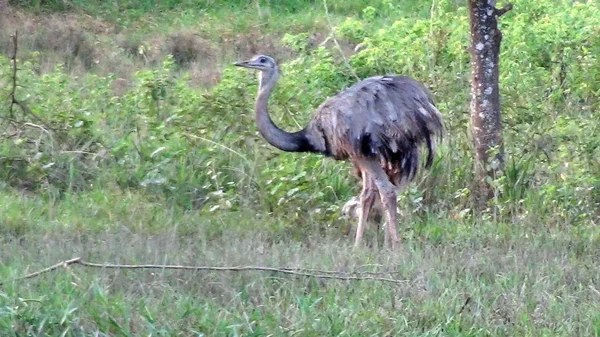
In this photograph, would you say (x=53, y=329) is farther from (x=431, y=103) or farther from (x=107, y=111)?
(x=107, y=111)

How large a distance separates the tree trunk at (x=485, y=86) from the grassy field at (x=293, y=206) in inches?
6.0

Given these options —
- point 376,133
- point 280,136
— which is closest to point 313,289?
point 376,133

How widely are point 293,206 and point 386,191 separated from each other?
0.80 m

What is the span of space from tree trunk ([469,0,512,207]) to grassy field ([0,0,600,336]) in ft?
0.50

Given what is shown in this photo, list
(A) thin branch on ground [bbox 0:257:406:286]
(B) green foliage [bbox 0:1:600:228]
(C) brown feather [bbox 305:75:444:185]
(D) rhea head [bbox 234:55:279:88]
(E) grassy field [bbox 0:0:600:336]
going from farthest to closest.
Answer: (B) green foliage [bbox 0:1:600:228] < (D) rhea head [bbox 234:55:279:88] < (C) brown feather [bbox 305:75:444:185] < (A) thin branch on ground [bbox 0:257:406:286] < (E) grassy field [bbox 0:0:600:336]

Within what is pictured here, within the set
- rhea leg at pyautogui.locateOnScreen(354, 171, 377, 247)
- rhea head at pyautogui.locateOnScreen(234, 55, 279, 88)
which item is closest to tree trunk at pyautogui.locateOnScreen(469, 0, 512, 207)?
rhea leg at pyautogui.locateOnScreen(354, 171, 377, 247)

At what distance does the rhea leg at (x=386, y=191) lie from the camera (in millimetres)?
7660

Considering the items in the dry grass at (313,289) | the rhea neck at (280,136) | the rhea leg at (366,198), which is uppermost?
the rhea neck at (280,136)

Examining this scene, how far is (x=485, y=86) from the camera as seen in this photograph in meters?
8.47

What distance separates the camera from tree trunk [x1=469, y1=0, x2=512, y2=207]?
8.40m

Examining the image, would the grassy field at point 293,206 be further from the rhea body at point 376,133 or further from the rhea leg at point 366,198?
the rhea body at point 376,133

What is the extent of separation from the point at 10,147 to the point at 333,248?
10.1 ft

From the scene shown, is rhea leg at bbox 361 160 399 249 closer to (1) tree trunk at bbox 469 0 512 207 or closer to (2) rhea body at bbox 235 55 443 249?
(2) rhea body at bbox 235 55 443 249

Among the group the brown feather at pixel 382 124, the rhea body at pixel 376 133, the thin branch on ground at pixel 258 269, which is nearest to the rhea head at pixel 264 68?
the rhea body at pixel 376 133
